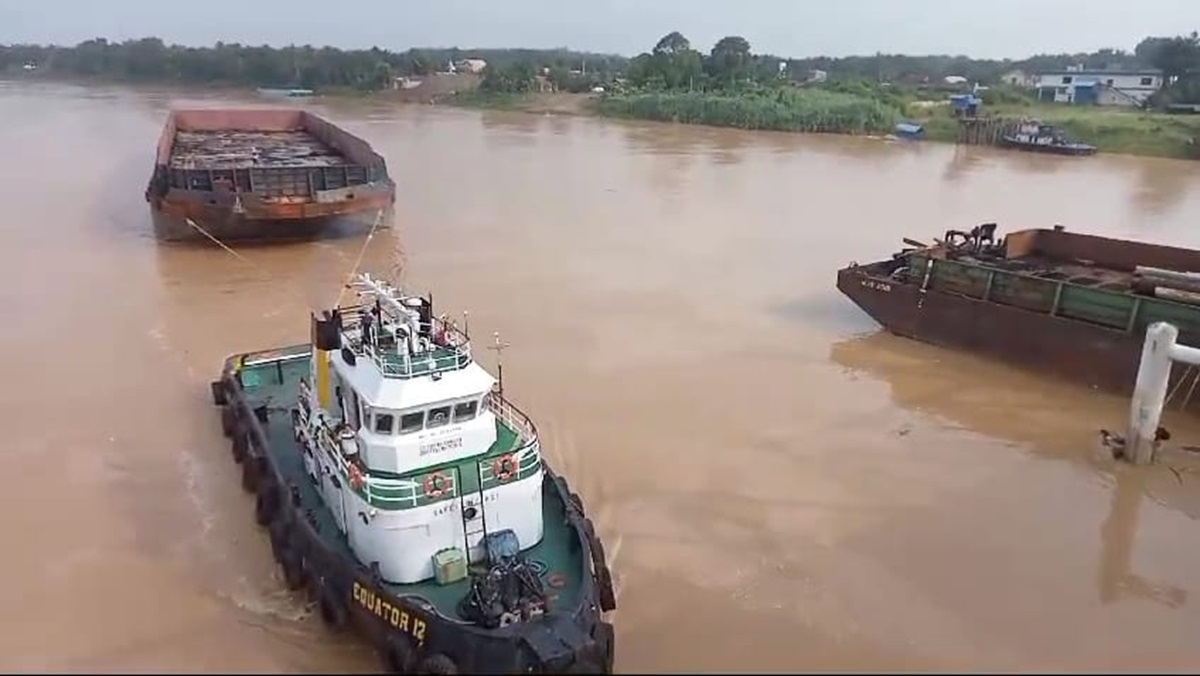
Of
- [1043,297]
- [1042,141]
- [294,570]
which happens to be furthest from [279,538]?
[1042,141]

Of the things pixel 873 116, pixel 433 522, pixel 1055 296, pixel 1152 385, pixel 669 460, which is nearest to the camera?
pixel 433 522

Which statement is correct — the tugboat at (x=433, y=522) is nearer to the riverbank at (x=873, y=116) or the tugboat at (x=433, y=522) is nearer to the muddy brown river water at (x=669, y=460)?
the muddy brown river water at (x=669, y=460)

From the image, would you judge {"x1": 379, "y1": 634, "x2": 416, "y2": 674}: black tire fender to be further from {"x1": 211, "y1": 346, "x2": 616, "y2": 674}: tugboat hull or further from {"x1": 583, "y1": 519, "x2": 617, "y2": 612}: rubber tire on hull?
{"x1": 583, "y1": 519, "x2": 617, "y2": 612}: rubber tire on hull

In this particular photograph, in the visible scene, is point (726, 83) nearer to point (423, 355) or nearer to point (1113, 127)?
point (1113, 127)

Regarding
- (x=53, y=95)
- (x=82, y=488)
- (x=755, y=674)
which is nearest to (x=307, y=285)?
(x=82, y=488)

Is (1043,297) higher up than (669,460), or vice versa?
(1043,297)

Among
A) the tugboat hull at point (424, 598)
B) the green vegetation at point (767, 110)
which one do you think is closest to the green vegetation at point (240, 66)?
the green vegetation at point (767, 110)

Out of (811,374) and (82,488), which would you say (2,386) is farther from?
(811,374)
